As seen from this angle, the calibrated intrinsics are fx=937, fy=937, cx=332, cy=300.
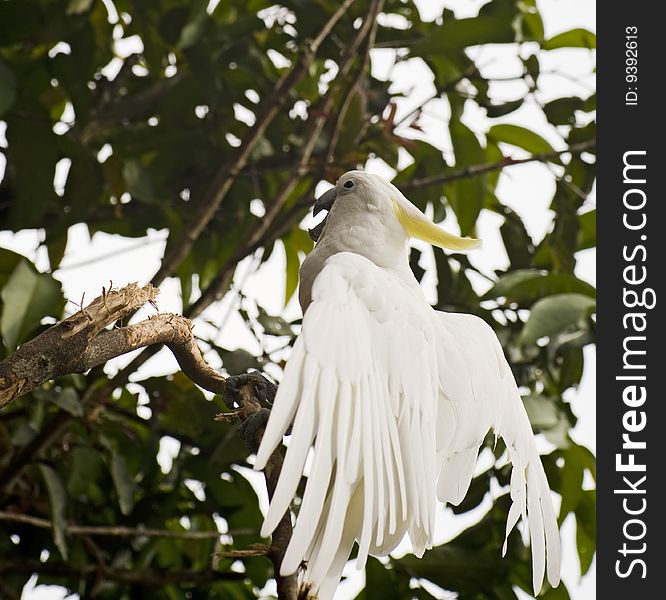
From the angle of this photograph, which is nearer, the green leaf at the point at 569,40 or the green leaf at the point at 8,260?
the green leaf at the point at 8,260

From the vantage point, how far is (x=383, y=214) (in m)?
1.22

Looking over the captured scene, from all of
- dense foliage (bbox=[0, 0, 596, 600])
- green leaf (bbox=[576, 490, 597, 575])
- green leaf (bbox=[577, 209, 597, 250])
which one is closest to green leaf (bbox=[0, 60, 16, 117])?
dense foliage (bbox=[0, 0, 596, 600])

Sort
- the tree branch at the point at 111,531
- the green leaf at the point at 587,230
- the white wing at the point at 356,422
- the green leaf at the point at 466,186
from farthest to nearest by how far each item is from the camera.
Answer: the green leaf at the point at 587,230, the green leaf at the point at 466,186, the tree branch at the point at 111,531, the white wing at the point at 356,422

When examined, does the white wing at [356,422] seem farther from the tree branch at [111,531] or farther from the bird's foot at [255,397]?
the tree branch at [111,531]

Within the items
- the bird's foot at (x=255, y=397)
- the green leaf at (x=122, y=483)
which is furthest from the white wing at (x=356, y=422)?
the green leaf at (x=122, y=483)

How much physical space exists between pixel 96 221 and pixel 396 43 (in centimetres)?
66

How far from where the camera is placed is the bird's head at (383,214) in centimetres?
121

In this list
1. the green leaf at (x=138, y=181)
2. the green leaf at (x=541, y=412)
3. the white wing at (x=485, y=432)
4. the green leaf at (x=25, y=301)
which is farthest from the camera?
the green leaf at (x=138, y=181)

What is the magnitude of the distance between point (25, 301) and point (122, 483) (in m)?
0.39

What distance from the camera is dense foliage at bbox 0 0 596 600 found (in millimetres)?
1567

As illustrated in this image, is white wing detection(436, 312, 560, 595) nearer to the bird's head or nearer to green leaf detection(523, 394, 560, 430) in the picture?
the bird's head

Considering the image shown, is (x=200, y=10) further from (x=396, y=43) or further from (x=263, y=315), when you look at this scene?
(x=263, y=315)

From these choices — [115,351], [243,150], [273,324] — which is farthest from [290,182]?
[115,351]

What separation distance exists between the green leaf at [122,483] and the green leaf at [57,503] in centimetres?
10
